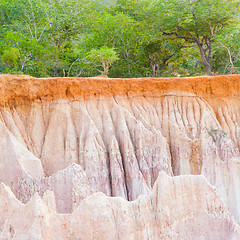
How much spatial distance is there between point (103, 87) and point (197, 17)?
10.8m

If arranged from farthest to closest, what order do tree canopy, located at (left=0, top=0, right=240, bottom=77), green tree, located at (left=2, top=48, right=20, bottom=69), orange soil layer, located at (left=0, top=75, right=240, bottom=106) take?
tree canopy, located at (left=0, top=0, right=240, bottom=77), green tree, located at (left=2, top=48, right=20, bottom=69), orange soil layer, located at (left=0, top=75, right=240, bottom=106)

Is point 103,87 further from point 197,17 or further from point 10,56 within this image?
point 197,17

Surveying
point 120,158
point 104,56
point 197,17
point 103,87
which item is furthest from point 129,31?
point 120,158

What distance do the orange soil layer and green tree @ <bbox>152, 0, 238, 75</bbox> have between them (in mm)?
5524

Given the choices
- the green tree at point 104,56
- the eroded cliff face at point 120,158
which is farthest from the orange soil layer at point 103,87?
the green tree at point 104,56

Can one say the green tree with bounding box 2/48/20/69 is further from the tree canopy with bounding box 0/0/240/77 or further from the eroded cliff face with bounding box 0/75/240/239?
the tree canopy with bounding box 0/0/240/77

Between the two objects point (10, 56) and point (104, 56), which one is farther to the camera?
point (104, 56)

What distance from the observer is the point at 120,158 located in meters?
13.9

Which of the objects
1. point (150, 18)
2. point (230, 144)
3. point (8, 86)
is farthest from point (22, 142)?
point (150, 18)

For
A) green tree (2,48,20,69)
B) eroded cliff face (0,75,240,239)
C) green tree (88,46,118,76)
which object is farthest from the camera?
green tree (88,46,118,76)

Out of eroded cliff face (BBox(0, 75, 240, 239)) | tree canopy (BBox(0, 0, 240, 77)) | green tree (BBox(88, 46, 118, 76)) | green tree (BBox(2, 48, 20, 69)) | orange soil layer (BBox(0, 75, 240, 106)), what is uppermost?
tree canopy (BBox(0, 0, 240, 77))

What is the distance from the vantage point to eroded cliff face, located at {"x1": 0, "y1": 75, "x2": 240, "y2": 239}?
918 cm

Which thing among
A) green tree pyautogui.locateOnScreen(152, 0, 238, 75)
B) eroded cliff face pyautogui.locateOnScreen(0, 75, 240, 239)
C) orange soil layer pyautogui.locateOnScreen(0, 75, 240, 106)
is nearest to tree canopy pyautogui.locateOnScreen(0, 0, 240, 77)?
green tree pyautogui.locateOnScreen(152, 0, 238, 75)

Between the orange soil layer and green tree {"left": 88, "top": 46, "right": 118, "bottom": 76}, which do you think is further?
green tree {"left": 88, "top": 46, "right": 118, "bottom": 76}
